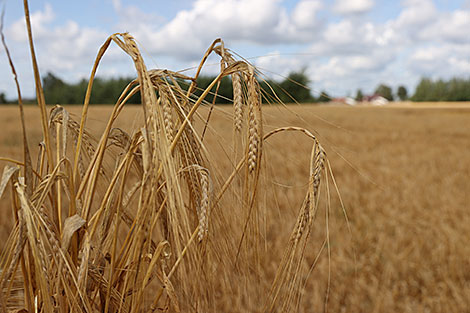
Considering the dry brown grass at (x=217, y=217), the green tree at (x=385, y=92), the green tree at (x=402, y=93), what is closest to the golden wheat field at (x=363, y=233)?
the dry brown grass at (x=217, y=217)

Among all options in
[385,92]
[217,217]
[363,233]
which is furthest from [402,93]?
[217,217]

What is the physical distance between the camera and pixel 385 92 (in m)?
25.7

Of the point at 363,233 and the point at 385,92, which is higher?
the point at 385,92

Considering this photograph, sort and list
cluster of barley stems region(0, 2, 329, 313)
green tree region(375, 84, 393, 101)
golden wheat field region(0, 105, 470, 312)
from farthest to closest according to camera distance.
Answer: green tree region(375, 84, 393, 101), golden wheat field region(0, 105, 470, 312), cluster of barley stems region(0, 2, 329, 313)

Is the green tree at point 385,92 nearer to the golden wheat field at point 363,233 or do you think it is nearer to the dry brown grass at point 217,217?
the dry brown grass at point 217,217

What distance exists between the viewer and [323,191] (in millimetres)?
3021

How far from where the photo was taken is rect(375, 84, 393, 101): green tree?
2569 centimetres

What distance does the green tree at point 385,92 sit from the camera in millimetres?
25688

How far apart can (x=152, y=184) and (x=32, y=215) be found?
0.48 ft

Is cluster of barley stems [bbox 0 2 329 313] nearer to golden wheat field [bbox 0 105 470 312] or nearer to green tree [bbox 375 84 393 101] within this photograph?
golden wheat field [bbox 0 105 470 312]

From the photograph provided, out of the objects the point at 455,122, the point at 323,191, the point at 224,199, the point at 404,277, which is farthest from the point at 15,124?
the point at 455,122

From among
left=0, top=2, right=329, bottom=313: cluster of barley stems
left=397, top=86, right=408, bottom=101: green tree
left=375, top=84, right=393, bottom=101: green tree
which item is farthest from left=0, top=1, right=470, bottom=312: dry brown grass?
left=397, top=86, right=408, bottom=101: green tree

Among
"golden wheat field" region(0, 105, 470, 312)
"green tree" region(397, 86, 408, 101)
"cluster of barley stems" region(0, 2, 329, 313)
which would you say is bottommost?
"golden wheat field" region(0, 105, 470, 312)

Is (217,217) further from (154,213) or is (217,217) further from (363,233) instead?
(363,233)
